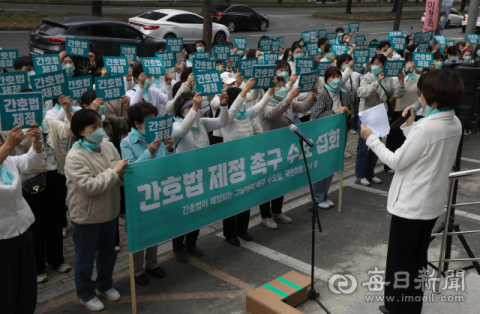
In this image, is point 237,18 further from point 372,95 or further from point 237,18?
point 372,95

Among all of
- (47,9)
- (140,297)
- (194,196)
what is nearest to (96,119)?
(194,196)

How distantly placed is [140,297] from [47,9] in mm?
28184

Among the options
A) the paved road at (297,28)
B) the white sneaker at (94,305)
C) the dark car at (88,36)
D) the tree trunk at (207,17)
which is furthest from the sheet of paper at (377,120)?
the paved road at (297,28)

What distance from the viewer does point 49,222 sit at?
203 inches

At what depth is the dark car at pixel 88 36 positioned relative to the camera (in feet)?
46.7

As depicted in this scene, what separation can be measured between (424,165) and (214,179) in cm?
224

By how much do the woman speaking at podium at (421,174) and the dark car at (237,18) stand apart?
25048mm

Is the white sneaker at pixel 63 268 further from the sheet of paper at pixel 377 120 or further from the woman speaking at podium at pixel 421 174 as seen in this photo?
the sheet of paper at pixel 377 120

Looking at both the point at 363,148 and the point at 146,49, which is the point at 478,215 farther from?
the point at 146,49

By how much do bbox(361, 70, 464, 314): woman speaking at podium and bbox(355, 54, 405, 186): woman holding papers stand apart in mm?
3991

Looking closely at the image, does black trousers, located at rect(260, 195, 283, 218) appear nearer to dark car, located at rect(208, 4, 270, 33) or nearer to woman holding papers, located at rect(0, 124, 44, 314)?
woman holding papers, located at rect(0, 124, 44, 314)

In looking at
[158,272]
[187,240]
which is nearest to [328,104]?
[187,240]

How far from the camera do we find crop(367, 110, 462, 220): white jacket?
11.9 ft

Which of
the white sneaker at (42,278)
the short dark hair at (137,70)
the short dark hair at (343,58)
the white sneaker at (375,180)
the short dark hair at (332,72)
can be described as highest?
the short dark hair at (343,58)
